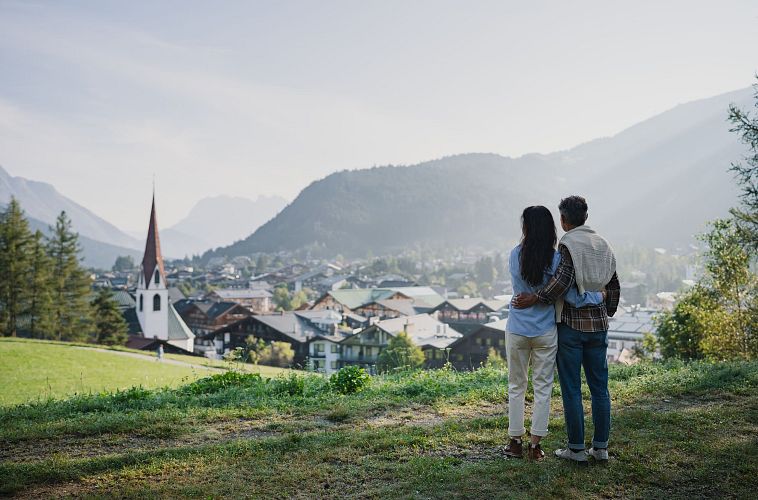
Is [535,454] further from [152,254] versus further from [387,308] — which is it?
[387,308]

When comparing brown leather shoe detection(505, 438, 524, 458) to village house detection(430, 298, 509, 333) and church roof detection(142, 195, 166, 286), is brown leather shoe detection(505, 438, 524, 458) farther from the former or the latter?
village house detection(430, 298, 509, 333)

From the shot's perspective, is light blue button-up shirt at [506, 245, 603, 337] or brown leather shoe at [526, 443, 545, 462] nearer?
light blue button-up shirt at [506, 245, 603, 337]

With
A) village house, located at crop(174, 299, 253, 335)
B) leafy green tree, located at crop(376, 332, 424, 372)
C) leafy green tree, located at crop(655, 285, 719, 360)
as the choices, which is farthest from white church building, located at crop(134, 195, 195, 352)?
leafy green tree, located at crop(655, 285, 719, 360)

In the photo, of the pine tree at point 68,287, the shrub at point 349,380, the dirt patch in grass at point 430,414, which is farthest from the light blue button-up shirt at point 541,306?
the pine tree at point 68,287

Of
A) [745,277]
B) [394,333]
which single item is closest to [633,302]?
[394,333]

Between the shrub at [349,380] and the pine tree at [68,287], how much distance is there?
4038cm

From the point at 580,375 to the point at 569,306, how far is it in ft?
1.69

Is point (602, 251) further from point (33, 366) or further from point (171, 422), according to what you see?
point (33, 366)

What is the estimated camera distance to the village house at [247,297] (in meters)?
109

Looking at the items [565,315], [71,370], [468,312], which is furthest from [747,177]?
[468,312]

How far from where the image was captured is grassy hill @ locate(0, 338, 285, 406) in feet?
49.5

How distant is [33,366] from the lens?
Answer: 18.5 metres

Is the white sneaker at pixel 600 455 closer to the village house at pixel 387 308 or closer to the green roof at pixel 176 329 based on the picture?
the green roof at pixel 176 329

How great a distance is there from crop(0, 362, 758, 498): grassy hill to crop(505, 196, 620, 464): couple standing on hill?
1.24ft
